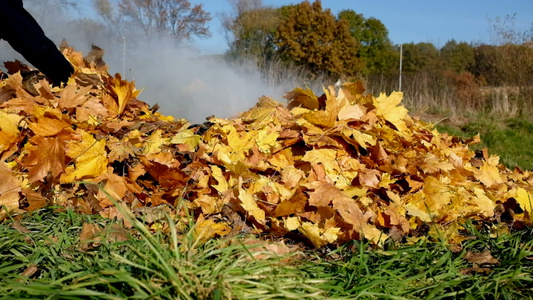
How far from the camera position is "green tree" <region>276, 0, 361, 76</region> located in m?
16.0

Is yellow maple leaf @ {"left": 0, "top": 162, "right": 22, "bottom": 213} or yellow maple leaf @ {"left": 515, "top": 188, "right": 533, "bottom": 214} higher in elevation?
yellow maple leaf @ {"left": 0, "top": 162, "right": 22, "bottom": 213}

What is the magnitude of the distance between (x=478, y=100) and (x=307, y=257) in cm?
1010

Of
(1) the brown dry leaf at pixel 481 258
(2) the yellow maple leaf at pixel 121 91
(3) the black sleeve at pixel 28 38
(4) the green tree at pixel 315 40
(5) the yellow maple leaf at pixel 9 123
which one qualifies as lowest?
(1) the brown dry leaf at pixel 481 258

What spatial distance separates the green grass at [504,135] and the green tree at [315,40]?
27.2 ft

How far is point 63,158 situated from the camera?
2059mm

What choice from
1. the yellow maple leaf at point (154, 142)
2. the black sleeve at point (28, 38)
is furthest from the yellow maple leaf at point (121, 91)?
the black sleeve at point (28, 38)

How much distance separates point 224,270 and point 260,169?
983 mm

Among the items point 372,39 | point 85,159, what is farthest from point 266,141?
point 372,39

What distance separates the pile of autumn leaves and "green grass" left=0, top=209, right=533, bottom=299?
18 centimetres

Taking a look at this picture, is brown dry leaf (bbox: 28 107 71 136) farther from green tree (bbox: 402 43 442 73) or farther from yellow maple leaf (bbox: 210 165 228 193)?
green tree (bbox: 402 43 442 73)

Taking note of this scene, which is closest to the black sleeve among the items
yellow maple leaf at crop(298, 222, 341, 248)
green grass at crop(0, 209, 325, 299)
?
green grass at crop(0, 209, 325, 299)

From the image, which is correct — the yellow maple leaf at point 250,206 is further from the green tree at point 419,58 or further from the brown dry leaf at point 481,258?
the green tree at point 419,58

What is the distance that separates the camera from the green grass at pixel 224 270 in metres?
1.14

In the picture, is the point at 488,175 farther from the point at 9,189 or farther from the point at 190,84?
the point at 190,84
